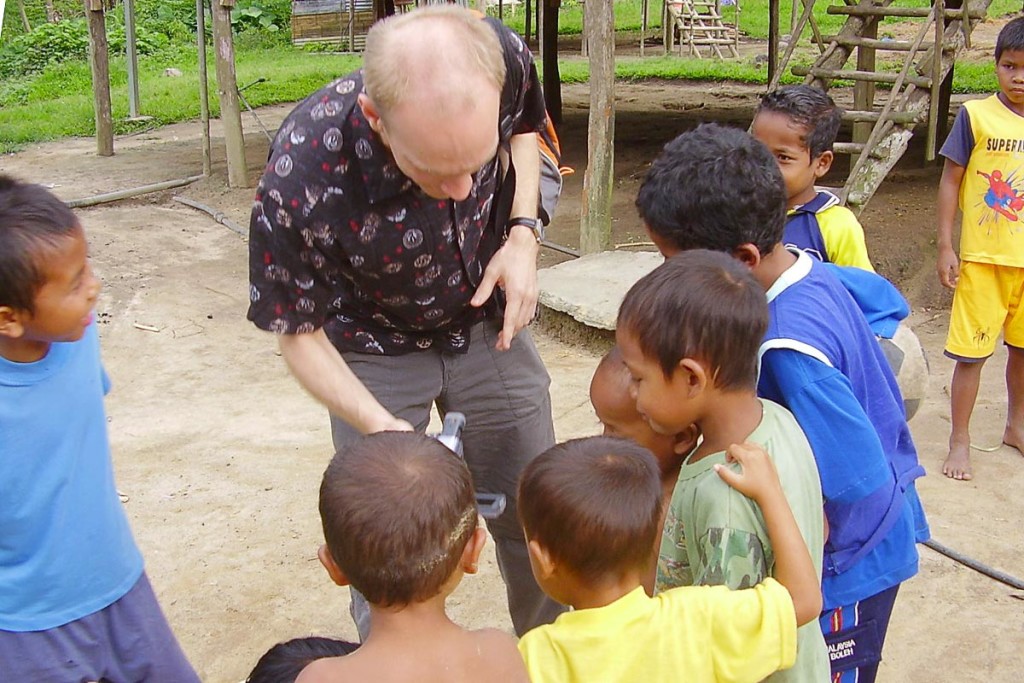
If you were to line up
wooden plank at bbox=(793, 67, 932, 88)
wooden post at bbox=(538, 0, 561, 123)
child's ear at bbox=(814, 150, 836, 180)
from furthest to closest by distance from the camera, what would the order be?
wooden post at bbox=(538, 0, 561, 123), wooden plank at bbox=(793, 67, 932, 88), child's ear at bbox=(814, 150, 836, 180)

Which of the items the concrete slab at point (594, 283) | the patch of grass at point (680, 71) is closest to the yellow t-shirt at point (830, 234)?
the concrete slab at point (594, 283)

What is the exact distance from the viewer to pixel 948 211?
420 centimetres

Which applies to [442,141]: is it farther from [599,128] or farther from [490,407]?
[599,128]

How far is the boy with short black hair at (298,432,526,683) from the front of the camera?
159cm

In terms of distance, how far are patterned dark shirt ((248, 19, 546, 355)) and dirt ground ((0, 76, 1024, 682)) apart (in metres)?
1.35

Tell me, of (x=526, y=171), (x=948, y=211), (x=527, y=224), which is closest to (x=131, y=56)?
(x=948, y=211)

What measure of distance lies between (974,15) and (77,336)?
265 inches

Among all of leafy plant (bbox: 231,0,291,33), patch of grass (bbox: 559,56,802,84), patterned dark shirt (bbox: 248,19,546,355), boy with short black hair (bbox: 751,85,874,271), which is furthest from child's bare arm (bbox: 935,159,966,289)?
leafy plant (bbox: 231,0,291,33)

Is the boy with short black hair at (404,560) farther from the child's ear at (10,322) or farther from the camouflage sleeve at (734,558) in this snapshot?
the child's ear at (10,322)

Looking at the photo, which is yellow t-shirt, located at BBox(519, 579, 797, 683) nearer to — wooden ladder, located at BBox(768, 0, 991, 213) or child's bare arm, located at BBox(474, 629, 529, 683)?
child's bare arm, located at BBox(474, 629, 529, 683)

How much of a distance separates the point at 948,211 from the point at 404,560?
3.31 metres

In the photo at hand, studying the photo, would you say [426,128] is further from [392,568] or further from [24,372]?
[24,372]

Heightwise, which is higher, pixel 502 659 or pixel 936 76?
pixel 936 76

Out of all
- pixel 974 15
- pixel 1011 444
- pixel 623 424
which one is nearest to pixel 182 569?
pixel 623 424
